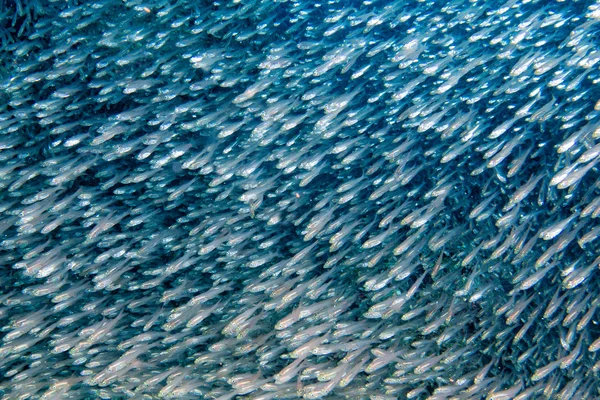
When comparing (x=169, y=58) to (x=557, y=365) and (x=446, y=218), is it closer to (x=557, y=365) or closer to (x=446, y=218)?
(x=446, y=218)

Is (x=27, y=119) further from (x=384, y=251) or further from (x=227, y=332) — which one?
(x=384, y=251)

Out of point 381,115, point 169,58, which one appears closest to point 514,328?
point 381,115

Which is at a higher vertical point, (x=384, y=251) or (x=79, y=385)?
(x=384, y=251)

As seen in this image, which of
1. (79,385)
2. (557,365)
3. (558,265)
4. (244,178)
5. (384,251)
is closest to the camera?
(557,365)

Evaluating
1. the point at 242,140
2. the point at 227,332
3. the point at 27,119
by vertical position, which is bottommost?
the point at 227,332

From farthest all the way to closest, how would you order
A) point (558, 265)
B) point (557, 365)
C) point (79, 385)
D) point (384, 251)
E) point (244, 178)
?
point (79, 385)
point (244, 178)
point (384, 251)
point (558, 265)
point (557, 365)

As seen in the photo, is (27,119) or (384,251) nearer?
(384,251)
